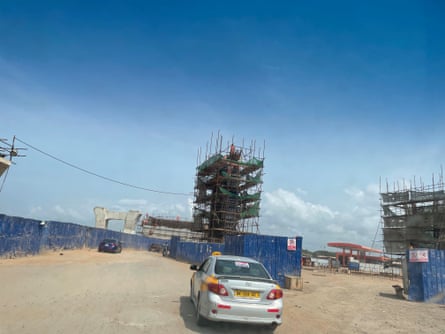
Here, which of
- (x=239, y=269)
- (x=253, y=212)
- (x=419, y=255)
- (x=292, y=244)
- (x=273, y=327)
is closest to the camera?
(x=273, y=327)

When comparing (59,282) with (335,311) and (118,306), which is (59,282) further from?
(335,311)

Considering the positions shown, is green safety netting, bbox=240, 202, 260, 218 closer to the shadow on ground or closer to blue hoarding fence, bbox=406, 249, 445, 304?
blue hoarding fence, bbox=406, 249, 445, 304

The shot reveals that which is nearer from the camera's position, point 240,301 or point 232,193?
point 240,301

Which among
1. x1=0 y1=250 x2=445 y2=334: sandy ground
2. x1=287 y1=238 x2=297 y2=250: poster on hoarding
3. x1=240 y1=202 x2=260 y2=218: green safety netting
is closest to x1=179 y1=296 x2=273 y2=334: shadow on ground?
x1=0 y1=250 x2=445 y2=334: sandy ground

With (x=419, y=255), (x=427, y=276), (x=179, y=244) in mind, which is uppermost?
(x=419, y=255)

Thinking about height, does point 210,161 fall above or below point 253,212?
above

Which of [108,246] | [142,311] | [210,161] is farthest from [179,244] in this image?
[142,311]

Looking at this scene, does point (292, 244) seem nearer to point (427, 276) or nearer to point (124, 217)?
point (427, 276)

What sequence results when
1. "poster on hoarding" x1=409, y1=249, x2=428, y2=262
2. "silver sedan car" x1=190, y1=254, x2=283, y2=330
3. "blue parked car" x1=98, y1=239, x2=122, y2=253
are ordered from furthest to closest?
"blue parked car" x1=98, y1=239, x2=122, y2=253 < "poster on hoarding" x1=409, y1=249, x2=428, y2=262 < "silver sedan car" x1=190, y1=254, x2=283, y2=330

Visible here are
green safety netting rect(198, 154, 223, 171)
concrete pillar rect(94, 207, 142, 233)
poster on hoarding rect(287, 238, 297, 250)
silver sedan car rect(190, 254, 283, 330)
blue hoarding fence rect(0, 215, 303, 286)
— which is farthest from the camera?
concrete pillar rect(94, 207, 142, 233)

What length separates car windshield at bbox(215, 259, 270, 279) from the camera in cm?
761

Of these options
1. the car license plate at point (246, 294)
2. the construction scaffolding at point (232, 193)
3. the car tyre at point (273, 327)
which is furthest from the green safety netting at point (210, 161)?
the car license plate at point (246, 294)

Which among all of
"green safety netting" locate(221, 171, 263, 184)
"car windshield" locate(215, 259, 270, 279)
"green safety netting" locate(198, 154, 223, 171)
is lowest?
"car windshield" locate(215, 259, 270, 279)

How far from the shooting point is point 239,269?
784 cm
